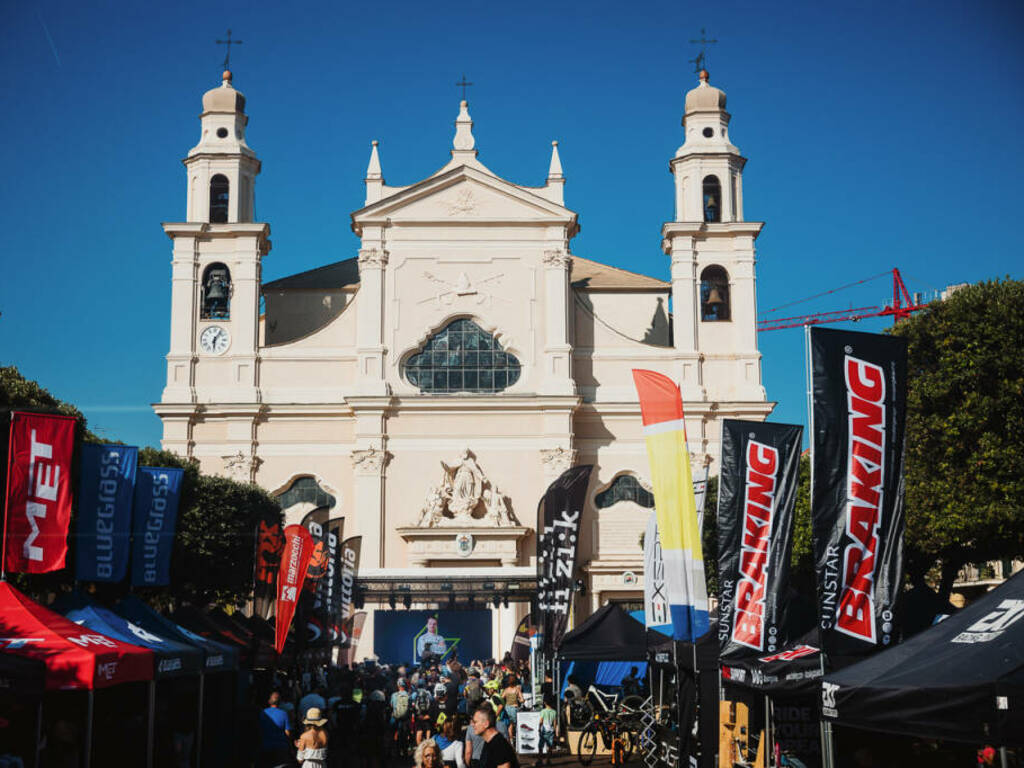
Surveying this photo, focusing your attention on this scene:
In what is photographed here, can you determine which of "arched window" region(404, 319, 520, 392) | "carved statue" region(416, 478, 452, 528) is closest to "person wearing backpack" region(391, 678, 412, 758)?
"carved statue" region(416, 478, 452, 528)

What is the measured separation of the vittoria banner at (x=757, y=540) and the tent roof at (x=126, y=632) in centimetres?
668

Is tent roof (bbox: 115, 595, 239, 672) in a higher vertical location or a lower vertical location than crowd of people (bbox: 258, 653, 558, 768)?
higher

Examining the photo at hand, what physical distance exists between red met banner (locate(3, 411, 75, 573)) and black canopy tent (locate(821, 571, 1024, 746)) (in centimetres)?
957

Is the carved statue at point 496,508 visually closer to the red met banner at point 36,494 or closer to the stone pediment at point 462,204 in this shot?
the stone pediment at point 462,204

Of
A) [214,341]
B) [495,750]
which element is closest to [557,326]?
[214,341]

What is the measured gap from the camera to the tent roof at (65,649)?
12.4 m

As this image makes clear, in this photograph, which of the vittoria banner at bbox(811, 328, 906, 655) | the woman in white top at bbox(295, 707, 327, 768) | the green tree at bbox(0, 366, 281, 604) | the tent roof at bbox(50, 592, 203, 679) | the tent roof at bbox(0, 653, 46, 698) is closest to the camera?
the vittoria banner at bbox(811, 328, 906, 655)

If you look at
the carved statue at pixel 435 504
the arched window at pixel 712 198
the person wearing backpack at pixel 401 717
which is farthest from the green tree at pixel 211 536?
the arched window at pixel 712 198

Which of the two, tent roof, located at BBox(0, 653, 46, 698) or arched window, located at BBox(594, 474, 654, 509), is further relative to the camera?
→ arched window, located at BBox(594, 474, 654, 509)

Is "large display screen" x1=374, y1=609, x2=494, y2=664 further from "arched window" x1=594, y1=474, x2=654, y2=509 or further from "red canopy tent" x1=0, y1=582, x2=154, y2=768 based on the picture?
"red canopy tent" x1=0, y1=582, x2=154, y2=768

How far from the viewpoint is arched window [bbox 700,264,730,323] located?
42.2 m

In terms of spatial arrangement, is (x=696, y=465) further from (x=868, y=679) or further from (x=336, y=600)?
(x=868, y=679)

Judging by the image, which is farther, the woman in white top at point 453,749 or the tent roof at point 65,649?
the woman in white top at point 453,749

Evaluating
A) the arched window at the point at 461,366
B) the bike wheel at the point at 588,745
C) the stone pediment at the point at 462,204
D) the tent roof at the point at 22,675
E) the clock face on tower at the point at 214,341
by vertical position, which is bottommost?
the bike wheel at the point at 588,745
